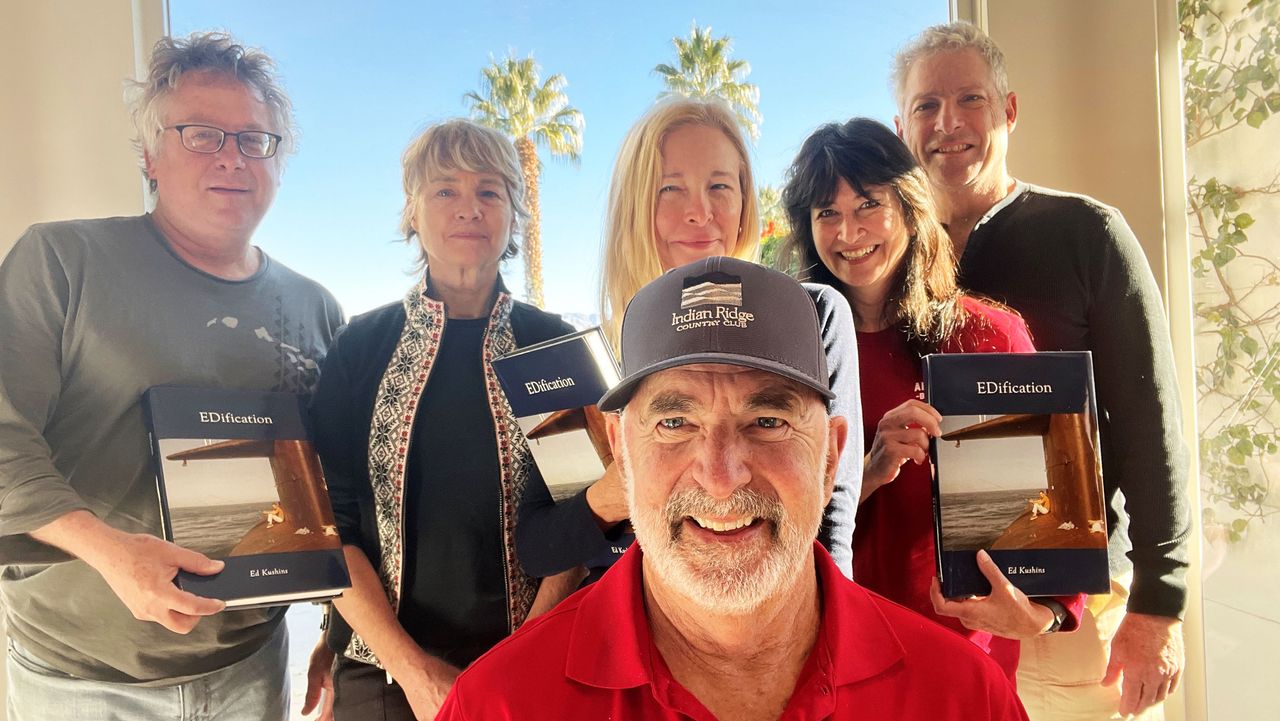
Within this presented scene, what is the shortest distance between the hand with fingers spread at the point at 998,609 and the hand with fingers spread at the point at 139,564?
167 centimetres

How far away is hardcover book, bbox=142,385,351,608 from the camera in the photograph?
184 cm

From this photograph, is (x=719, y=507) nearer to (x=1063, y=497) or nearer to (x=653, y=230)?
(x=653, y=230)

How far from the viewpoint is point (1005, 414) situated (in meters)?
1.91

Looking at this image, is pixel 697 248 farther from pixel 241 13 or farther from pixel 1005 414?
pixel 241 13

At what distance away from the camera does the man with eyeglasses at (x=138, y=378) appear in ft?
6.05

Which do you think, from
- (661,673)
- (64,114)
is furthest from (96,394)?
(661,673)

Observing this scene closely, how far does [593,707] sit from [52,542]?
54.1 inches

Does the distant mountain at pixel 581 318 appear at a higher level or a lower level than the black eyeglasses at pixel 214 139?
lower

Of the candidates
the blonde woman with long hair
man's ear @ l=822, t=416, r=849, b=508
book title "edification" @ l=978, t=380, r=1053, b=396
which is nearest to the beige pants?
book title "edification" @ l=978, t=380, r=1053, b=396

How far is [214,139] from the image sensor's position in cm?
193

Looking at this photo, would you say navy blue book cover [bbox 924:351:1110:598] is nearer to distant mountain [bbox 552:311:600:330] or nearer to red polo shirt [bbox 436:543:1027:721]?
red polo shirt [bbox 436:543:1027:721]

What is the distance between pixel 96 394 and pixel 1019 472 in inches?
82.2

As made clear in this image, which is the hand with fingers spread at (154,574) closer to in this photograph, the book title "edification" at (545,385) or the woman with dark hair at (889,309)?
the book title "edification" at (545,385)

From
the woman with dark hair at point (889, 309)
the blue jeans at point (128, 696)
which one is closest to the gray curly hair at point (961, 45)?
the woman with dark hair at point (889, 309)
